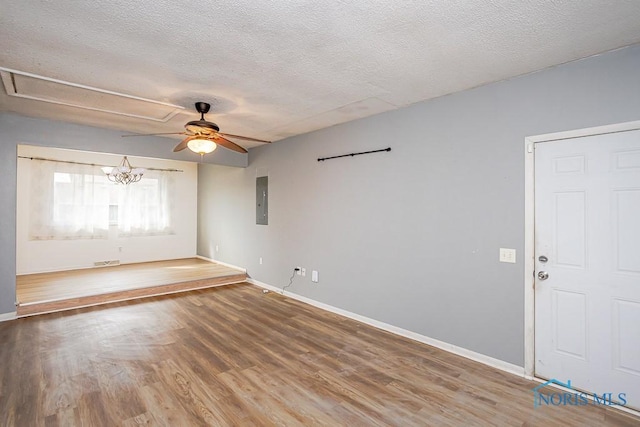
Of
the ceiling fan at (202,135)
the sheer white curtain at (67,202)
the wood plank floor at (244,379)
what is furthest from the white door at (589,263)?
the sheer white curtain at (67,202)

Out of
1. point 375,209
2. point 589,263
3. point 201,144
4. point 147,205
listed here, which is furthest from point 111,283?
point 589,263

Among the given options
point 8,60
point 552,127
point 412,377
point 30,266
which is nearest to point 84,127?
point 8,60

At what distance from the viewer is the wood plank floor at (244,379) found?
6.98 ft

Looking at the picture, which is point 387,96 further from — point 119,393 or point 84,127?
point 84,127

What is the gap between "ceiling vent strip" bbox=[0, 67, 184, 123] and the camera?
286 centimetres

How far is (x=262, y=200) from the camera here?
5.70m

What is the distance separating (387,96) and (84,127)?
4.23 m

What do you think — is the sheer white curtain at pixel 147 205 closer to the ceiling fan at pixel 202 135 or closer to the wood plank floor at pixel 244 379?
the wood plank floor at pixel 244 379

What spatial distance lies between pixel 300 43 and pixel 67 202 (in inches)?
262

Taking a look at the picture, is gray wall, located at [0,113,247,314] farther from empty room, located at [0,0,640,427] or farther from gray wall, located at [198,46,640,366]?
Result: gray wall, located at [198,46,640,366]

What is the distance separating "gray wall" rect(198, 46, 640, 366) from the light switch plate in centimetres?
5

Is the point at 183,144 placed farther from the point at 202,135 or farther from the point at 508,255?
the point at 508,255

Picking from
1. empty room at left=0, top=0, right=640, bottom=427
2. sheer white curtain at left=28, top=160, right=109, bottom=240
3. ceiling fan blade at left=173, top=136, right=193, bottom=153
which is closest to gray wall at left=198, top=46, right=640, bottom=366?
empty room at left=0, top=0, right=640, bottom=427

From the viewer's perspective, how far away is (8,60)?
8.14 ft
